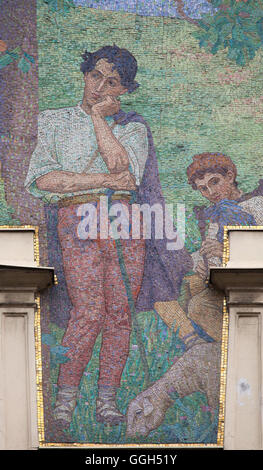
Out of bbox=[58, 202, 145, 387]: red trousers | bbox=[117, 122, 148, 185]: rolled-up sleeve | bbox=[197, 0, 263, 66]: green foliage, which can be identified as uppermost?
bbox=[197, 0, 263, 66]: green foliage

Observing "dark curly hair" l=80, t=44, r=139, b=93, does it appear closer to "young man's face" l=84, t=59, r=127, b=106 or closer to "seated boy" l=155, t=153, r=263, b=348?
"young man's face" l=84, t=59, r=127, b=106

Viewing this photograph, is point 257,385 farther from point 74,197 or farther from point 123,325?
point 74,197

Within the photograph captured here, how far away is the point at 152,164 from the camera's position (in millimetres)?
12070

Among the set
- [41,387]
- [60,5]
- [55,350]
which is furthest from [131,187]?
[41,387]

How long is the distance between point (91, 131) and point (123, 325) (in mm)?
1399

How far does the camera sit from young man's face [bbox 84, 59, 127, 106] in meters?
12.2

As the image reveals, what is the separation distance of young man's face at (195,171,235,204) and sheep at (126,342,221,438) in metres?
1.05

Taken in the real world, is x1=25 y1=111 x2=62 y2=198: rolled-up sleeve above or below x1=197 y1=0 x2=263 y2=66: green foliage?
below

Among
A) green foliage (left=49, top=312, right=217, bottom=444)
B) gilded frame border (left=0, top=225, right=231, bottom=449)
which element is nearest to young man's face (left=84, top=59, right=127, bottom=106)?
gilded frame border (left=0, top=225, right=231, bottom=449)

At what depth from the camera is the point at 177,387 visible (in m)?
11.8

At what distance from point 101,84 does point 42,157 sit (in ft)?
2.20

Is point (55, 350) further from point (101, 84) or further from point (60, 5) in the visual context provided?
point (60, 5)

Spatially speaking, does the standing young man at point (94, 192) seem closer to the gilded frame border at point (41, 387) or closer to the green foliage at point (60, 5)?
the gilded frame border at point (41, 387)

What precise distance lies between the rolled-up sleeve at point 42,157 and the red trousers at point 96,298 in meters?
0.29
